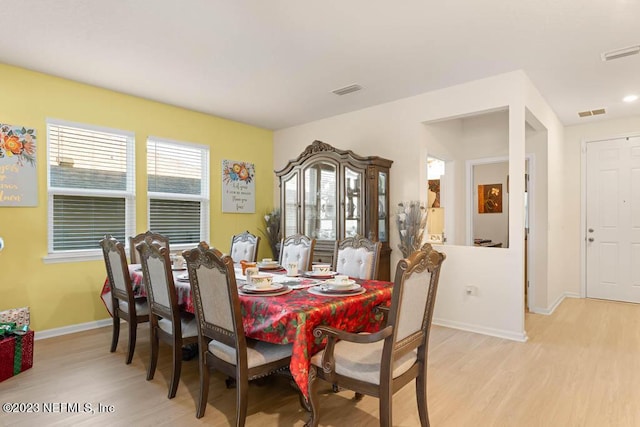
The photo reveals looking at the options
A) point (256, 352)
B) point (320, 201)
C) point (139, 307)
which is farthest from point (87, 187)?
point (256, 352)

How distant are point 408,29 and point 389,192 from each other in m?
2.05

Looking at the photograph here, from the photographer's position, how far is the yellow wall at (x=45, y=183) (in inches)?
137

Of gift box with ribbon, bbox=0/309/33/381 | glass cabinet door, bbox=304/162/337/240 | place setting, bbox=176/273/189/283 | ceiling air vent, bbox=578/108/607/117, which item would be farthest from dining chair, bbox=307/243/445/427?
ceiling air vent, bbox=578/108/607/117

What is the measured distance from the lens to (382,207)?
14.5 feet

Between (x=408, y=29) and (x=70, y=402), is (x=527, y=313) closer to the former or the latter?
(x=408, y=29)

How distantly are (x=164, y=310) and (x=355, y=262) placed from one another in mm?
1462

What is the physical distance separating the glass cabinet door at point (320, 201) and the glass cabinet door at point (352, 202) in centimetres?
16

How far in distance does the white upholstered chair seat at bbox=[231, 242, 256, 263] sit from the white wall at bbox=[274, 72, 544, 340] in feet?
5.64

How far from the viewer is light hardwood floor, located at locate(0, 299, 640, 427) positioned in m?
2.18

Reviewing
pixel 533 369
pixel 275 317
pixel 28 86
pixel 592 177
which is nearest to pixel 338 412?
pixel 275 317

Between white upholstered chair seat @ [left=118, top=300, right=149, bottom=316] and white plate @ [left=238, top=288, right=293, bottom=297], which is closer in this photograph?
white plate @ [left=238, top=288, right=293, bottom=297]

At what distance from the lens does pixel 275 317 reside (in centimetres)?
193

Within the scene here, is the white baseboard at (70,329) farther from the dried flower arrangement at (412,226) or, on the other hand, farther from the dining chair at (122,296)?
the dried flower arrangement at (412,226)

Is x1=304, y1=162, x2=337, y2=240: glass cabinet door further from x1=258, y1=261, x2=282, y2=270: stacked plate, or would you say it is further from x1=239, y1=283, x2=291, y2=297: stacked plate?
x1=239, y1=283, x2=291, y2=297: stacked plate
